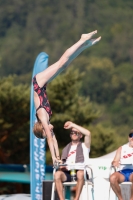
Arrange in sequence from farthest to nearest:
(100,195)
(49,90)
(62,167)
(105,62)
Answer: (105,62) < (49,90) < (100,195) < (62,167)

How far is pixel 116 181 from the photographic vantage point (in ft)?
22.8

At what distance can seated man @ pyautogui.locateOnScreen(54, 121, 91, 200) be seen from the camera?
22.6 feet

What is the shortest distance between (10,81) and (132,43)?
67.9 m

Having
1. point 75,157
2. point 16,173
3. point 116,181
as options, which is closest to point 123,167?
point 116,181

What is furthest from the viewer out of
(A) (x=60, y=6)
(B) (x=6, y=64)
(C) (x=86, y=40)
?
(A) (x=60, y=6)

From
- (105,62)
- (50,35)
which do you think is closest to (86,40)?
(105,62)

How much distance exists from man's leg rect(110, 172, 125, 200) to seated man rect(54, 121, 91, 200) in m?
0.34

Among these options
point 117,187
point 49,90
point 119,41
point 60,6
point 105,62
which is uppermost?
point 60,6

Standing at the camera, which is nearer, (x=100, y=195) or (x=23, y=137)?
(x=100, y=195)

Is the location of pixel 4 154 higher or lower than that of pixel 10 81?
lower

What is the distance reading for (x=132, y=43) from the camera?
283 feet

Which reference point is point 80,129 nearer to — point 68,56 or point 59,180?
point 59,180

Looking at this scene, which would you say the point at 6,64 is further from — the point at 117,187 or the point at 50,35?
the point at 117,187

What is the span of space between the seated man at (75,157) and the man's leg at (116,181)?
0.34 metres
